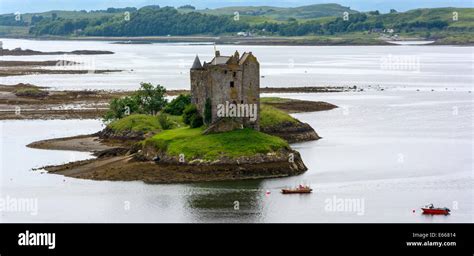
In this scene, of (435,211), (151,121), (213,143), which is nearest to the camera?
(435,211)

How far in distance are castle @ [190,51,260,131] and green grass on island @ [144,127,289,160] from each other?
1.50 m

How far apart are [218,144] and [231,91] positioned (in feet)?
17.5

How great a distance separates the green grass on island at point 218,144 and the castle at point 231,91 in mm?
1496

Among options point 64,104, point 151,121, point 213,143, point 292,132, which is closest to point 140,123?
point 151,121

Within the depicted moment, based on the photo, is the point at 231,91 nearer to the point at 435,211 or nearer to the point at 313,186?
the point at 313,186

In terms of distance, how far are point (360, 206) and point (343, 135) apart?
42538 mm

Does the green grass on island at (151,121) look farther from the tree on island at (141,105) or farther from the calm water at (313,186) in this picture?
the calm water at (313,186)

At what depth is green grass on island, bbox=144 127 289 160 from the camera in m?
86.8

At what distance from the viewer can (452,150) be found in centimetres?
10181

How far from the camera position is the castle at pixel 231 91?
90250 millimetres

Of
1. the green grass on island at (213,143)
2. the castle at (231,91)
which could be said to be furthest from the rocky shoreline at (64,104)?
the castle at (231,91)

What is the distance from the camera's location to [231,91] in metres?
90.6

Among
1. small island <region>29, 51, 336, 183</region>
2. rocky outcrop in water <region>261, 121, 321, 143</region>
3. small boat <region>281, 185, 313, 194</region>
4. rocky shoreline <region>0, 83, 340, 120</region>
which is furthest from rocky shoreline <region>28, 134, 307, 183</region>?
rocky shoreline <region>0, 83, 340, 120</region>

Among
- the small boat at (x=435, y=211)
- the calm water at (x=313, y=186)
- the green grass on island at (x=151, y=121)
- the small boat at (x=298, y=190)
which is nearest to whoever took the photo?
the small boat at (x=435, y=211)
